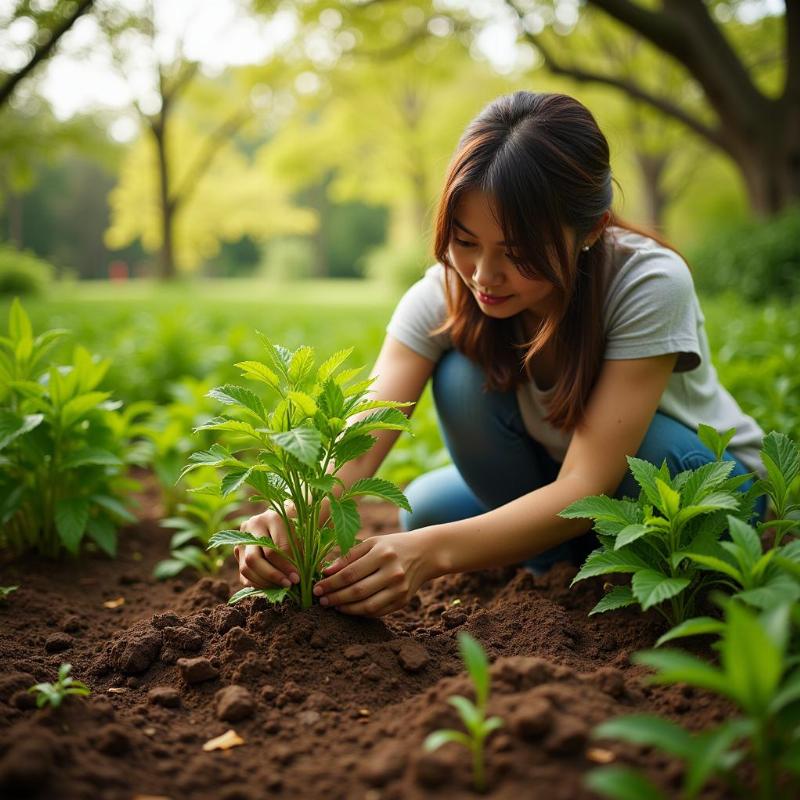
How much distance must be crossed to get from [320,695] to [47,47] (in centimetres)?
741

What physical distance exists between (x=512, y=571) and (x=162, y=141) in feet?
70.9

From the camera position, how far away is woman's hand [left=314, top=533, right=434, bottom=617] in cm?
178

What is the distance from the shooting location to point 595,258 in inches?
85.3

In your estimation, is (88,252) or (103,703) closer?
(103,703)

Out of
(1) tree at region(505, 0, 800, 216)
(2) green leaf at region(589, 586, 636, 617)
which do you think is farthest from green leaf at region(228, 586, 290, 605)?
(1) tree at region(505, 0, 800, 216)

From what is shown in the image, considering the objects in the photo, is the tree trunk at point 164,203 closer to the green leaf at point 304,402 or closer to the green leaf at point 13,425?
the green leaf at point 13,425

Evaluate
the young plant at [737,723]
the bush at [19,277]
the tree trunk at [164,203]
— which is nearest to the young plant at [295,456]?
the young plant at [737,723]

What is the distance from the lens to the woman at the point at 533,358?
188 centimetres

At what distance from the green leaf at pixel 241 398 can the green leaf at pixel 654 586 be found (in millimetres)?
887

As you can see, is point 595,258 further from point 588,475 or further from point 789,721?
point 789,721

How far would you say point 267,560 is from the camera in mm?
1871

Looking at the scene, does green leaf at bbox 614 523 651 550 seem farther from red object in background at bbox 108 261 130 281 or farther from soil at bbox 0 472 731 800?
red object in background at bbox 108 261 130 281

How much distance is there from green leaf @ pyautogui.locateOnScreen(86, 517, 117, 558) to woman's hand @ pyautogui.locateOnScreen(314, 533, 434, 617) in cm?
117

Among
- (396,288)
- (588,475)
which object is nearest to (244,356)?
(588,475)
